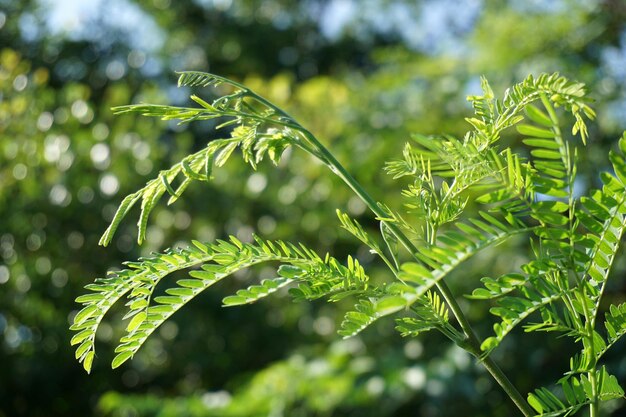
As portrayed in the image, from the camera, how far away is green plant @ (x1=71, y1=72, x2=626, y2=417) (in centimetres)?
67

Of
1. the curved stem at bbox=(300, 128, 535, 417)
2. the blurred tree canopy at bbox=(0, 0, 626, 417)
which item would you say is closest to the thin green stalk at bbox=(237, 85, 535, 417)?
the curved stem at bbox=(300, 128, 535, 417)

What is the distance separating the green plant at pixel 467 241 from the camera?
2.21ft

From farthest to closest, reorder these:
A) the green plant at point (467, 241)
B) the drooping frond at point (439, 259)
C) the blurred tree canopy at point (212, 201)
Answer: the blurred tree canopy at point (212, 201) → the green plant at point (467, 241) → the drooping frond at point (439, 259)

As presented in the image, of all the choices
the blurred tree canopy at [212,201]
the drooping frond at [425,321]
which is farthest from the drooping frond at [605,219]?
the blurred tree canopy at [212,201]

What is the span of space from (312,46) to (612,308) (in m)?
11.3

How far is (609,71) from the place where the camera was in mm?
4188

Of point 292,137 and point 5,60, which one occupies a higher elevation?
point 292,137

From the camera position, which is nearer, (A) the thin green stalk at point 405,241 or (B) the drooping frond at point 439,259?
(B) the drooping frond at point 439,259

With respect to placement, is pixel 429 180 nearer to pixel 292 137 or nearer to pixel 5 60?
pixel 292 137

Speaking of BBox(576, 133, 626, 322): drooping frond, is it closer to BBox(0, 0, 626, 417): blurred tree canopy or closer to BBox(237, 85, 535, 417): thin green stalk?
BBox(237, 85, 535, 417): thin green stalk

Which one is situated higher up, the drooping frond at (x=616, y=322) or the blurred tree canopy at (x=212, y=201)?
the drooping frond at (x=616, y=322)

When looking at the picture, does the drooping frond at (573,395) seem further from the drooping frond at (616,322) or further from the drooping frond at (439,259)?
the drooping frond at (439,259)

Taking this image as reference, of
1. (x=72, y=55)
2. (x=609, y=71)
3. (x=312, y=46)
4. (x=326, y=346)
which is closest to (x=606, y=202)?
(x=326, y=346)

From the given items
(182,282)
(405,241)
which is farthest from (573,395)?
(182,282)
